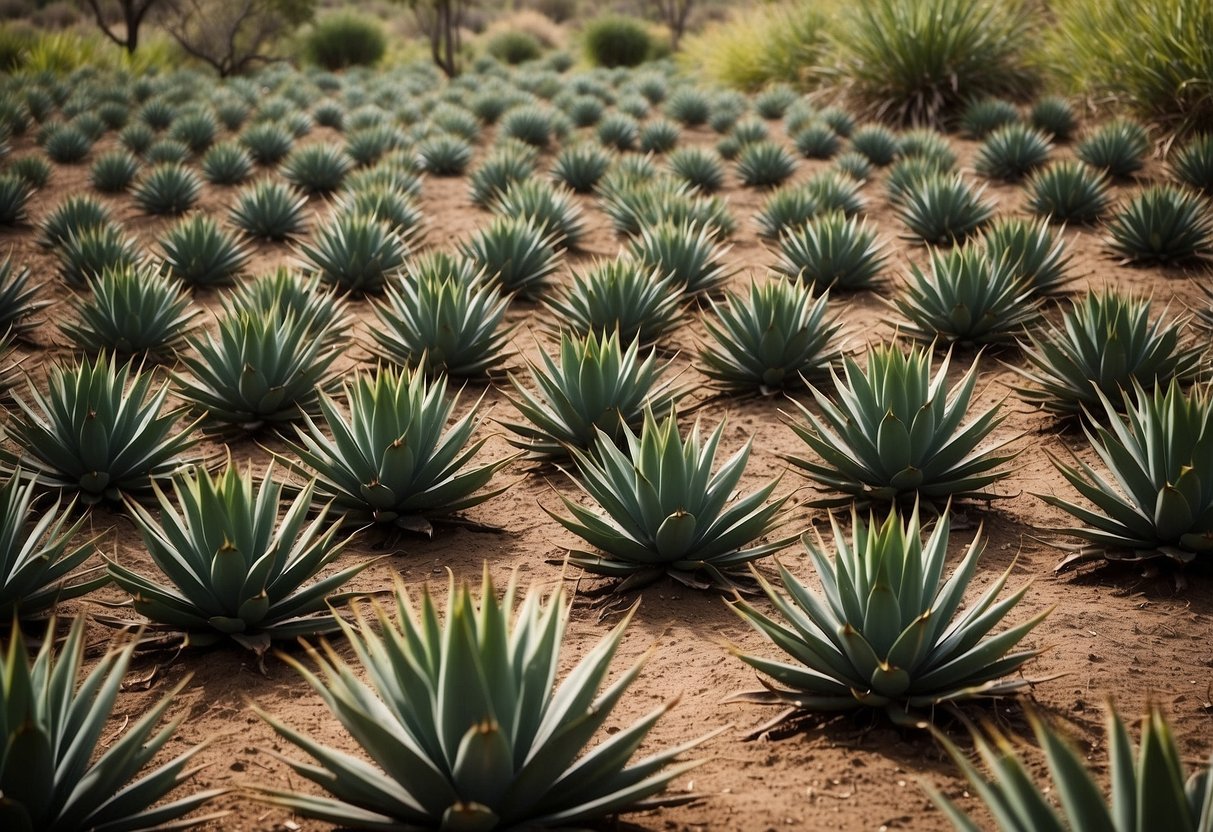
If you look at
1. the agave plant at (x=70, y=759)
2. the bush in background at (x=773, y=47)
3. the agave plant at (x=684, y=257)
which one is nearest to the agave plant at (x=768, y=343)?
the agave plant at (x=684, y=257)

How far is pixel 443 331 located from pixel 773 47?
512 inches

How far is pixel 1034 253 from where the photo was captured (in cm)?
730

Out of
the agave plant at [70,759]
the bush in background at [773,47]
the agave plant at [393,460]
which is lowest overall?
the agave plant at [70,759]

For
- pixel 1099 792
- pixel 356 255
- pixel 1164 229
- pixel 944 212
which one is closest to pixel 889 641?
pixel 1099 792

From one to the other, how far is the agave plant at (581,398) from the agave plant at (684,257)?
2.54 m

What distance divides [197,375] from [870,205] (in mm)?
7037

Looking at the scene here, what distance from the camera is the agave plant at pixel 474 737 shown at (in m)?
2.32

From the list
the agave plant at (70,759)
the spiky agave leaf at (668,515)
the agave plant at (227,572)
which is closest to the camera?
the agave plant at (70,759)

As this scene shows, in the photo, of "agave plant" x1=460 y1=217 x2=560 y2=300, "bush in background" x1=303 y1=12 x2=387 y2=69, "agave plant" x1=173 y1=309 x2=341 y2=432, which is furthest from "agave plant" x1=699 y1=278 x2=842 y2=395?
"bush in background" x1=303 y1=12 x2=387 y2=69

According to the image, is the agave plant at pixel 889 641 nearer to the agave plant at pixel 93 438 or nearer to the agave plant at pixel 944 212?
the agave plant at pixel 93 438

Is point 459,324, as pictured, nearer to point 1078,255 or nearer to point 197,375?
point 197,375

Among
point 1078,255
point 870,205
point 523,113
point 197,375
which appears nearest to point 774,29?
point 523,113

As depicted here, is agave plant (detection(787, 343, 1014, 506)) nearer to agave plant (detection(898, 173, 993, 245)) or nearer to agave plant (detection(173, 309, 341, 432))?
agave plant (detection(173, 309, 341, 432))

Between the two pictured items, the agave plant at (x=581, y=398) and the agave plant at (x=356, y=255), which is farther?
the agave plant at (x=356, y=255)
